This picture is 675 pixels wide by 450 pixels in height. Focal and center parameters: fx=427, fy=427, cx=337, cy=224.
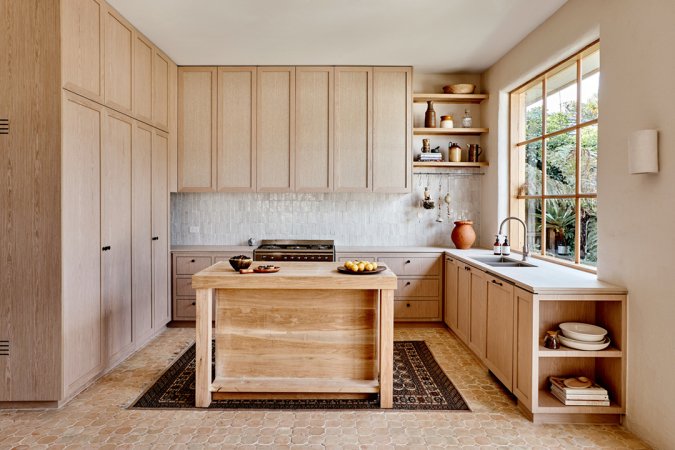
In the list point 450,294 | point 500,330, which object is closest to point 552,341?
point 500,330

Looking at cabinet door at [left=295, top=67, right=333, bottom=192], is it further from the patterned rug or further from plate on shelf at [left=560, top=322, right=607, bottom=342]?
plate on shelf at [left=560, top=322, right=607, bottom=342]

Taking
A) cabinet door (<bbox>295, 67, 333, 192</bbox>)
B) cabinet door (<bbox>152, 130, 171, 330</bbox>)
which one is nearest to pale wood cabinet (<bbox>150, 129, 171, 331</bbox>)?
cabinet door (<bbox>152, 130, 171, 330</bbox>)

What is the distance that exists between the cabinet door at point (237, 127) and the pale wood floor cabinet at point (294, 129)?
0.01m

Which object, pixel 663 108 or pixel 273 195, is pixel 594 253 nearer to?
pixel 663 108

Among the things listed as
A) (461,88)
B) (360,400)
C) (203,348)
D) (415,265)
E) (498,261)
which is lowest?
(360,400)

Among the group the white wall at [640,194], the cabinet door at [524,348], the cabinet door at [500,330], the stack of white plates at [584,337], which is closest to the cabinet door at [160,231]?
the cabinet door at [500,330]

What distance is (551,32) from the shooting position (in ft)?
11.8

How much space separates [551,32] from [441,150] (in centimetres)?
192

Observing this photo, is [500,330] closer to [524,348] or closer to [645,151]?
[524,348]

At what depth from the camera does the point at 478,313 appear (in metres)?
3.75

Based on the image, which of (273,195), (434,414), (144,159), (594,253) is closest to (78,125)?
(144,159)

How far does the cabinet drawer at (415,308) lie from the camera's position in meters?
4.84

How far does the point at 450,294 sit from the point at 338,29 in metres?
2.91

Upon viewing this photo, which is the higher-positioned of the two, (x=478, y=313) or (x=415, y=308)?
(x=478, y=313)
